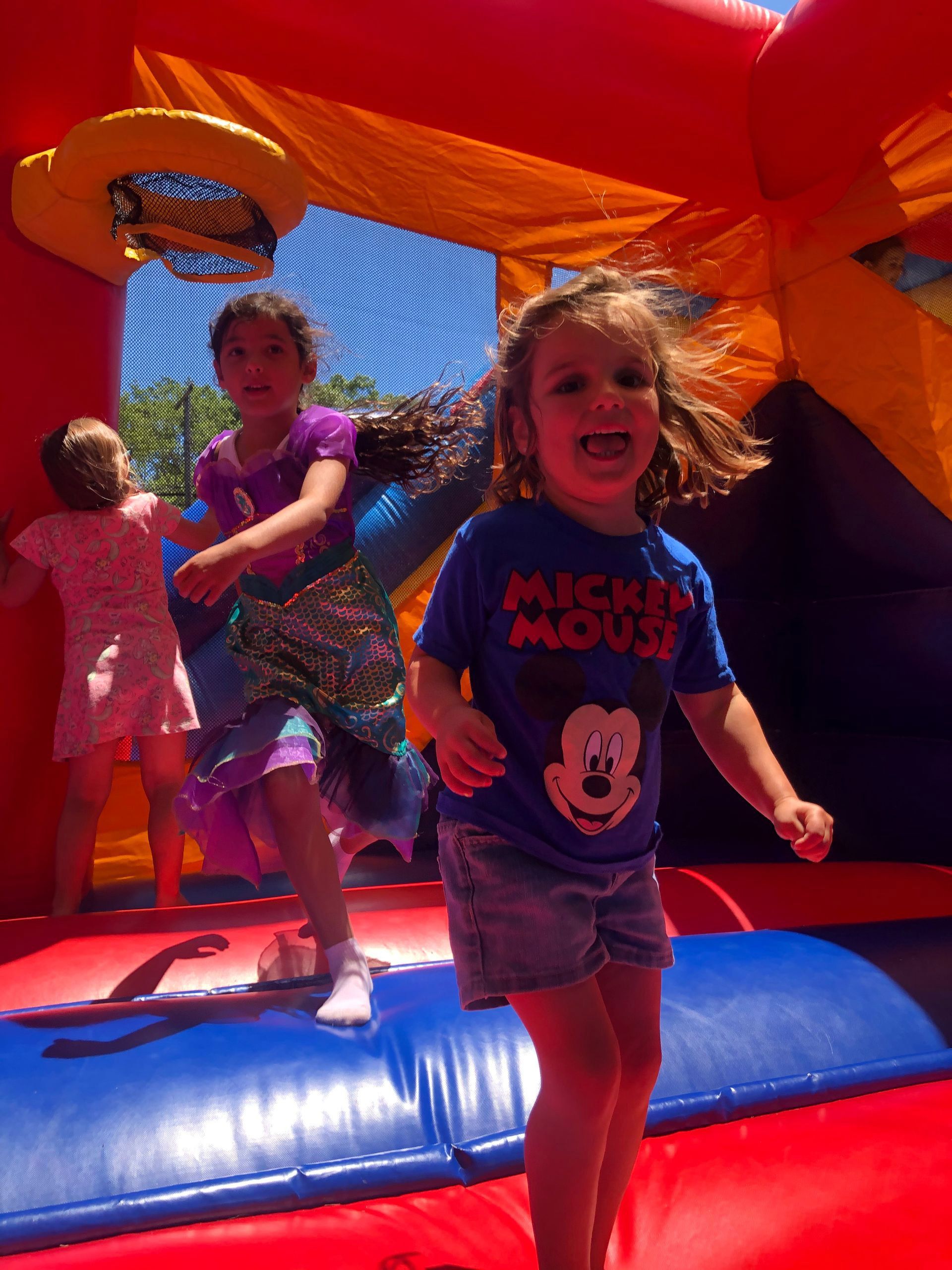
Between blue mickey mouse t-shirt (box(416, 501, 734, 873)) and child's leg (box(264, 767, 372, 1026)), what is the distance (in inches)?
22.3

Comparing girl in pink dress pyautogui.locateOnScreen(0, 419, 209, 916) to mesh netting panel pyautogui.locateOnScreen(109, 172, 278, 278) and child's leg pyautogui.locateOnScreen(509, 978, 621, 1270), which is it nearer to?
mesh netting panel pyautogui.locateOnScreen(109, 172, 278, 278)

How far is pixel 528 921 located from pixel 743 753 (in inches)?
13.2

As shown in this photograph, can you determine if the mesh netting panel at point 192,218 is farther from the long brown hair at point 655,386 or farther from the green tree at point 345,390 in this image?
the long brown hair at point 655,386

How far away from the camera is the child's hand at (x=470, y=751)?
0.87 meters

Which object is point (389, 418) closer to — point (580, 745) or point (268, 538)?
point (268, 538)

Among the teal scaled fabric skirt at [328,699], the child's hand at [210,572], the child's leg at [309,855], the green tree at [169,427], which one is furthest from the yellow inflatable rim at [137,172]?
the child's leg at [309,855]

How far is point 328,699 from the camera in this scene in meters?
1.70

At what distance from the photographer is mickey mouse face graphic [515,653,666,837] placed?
0.99 metres

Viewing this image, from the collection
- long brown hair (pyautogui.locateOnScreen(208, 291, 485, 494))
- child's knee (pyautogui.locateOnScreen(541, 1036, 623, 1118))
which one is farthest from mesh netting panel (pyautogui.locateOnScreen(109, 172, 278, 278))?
child's knee (pyautogui.locateOnScreen(541, 1036, 623, 1118))

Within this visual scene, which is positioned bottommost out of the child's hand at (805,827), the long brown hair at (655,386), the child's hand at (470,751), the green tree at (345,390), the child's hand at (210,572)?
the child's hand at (805,827)

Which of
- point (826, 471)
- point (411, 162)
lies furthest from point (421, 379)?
point (826, 471)

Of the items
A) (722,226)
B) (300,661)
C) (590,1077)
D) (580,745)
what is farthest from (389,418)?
(722,226)

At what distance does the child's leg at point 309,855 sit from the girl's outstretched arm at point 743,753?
0.64m

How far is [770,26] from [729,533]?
4.03ft
